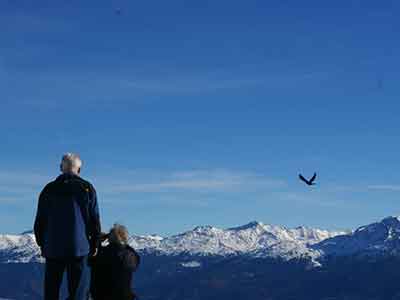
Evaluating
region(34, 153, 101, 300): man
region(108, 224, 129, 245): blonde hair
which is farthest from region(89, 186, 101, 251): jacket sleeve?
region(108, 224, 129, 245): blonde hair

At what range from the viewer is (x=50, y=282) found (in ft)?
43.7

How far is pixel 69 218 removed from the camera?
1316 cm

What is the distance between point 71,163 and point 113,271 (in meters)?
1.94

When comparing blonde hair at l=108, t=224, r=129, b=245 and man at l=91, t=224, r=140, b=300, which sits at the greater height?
blonde hair at l=108, t=224, r=129, b=245

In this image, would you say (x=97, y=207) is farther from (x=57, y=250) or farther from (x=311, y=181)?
(x=311, y=181)

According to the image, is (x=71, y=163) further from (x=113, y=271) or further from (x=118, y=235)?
(x=113, y=271)

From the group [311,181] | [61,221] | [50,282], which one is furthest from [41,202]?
[311,181]

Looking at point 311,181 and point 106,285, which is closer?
point 106,285

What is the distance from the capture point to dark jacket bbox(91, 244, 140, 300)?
44.5 feet

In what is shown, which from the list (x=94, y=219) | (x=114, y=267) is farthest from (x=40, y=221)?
(x=114, y=267)

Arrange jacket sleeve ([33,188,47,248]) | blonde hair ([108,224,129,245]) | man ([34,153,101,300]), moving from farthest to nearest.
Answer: blonde hair ([108,224,129,245]) → jacket sleeve ([33,188,47,248]) → man ([34,153,101,300])

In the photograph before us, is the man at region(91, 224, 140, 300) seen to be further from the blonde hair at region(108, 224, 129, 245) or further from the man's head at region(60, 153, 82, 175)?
the man's head at region(60, 153, 82, 175)

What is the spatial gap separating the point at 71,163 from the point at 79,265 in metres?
1.64

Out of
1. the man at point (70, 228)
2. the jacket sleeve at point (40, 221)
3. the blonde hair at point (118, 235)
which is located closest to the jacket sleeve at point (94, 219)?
the man at point (70, 228)
